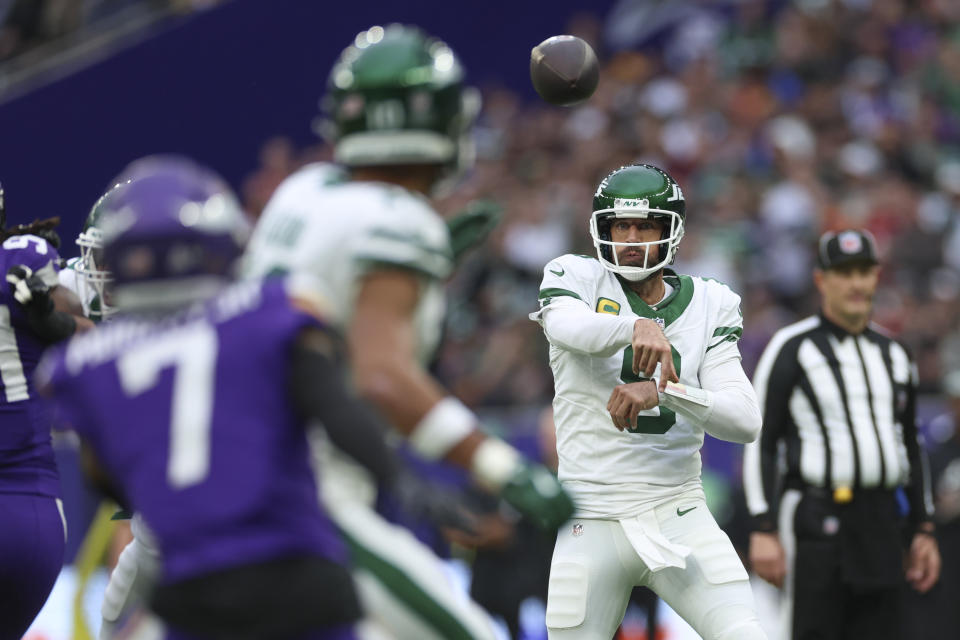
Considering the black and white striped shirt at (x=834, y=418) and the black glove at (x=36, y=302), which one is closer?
the black glove at (x=36, y=302)

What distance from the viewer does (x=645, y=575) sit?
204 inches

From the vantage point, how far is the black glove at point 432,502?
301 cm

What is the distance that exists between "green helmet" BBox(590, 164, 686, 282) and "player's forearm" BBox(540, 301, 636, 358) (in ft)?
1.17

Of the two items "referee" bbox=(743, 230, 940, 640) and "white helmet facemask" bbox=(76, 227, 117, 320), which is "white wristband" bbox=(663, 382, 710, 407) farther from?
"white helmet facemask" bbox=(76, 227, 117, 320)

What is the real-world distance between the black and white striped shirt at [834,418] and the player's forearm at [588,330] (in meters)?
1.77

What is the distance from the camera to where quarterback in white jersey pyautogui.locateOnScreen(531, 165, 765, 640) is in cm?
501

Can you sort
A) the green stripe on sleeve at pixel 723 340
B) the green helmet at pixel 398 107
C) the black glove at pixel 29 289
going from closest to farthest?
1. the green helmet at pixel 398 107
2. the black glove at pixel 29 289
3. the green stripe on sleeve at pixel 723 340

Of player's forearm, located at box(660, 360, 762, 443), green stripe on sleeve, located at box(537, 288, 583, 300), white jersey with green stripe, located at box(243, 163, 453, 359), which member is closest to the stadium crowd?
player's forearm, located at box(660, 360, 762, 443)

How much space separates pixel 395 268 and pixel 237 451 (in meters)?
0.57

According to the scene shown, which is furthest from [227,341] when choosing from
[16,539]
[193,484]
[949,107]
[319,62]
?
[949,107]

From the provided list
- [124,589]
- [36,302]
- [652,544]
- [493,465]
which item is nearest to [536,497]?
[493,465]

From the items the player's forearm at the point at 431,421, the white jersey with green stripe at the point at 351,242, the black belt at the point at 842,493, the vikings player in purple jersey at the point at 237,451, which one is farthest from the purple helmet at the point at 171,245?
the black belt at the point at 842,493

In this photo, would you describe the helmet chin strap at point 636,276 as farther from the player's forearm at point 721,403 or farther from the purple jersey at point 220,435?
the purple jersey at point 220,435

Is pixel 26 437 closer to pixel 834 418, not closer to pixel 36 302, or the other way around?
pixel 36 302
